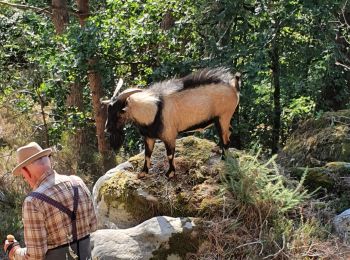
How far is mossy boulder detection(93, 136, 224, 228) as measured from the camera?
5629 mm

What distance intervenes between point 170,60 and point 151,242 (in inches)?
136

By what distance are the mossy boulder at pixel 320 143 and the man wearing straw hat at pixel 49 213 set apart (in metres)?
4.19

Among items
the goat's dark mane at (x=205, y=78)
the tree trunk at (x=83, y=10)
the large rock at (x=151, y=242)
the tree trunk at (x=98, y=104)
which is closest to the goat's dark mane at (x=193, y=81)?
the goat's dark mane at (x=205, y=78)

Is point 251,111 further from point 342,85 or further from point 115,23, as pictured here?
point 115,23

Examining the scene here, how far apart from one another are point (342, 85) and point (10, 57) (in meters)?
6.20

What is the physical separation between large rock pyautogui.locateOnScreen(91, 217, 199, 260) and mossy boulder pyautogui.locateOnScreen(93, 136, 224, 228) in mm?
367

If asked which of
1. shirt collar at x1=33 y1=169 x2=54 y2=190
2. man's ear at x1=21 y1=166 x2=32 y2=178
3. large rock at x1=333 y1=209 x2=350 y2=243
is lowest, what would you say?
large rock at x1=333 y1=209 x2=350 y2=243

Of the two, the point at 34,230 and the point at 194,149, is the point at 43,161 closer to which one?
the point at 34,230

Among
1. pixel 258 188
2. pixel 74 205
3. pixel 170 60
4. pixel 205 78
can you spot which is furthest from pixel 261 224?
pixel 170 60

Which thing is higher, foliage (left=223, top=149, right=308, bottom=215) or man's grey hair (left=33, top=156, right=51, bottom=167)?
man's grey hair (left=33, top=156, right=51, bottom=167)

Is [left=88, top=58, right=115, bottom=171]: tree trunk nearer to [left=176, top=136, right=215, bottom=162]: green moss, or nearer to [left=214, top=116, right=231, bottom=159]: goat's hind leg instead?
[left=176, top=136, right=215, bottom=162]: green moss

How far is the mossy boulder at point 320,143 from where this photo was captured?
7.30 metres

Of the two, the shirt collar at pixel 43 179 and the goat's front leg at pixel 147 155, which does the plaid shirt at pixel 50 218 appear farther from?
the goat's front leg at pixel 147 155

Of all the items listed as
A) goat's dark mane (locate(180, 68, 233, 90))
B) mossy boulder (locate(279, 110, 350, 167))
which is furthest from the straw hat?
mossy boulder (locate(279, 110, 350, 167))
